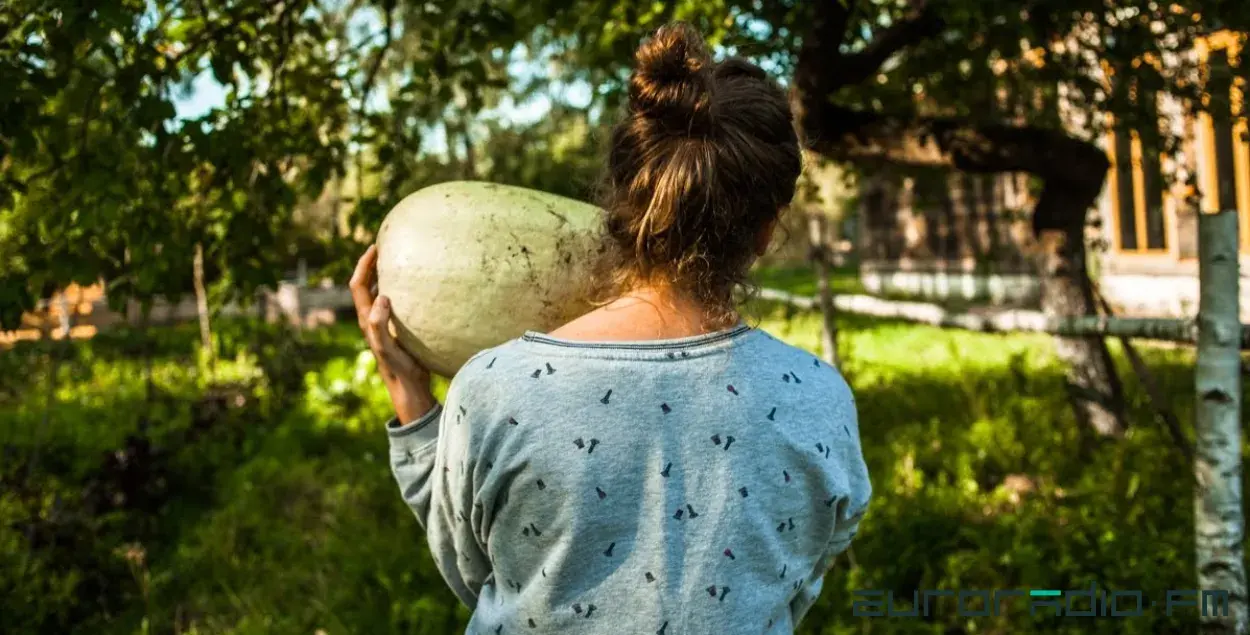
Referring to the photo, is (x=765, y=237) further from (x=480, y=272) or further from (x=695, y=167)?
(x=480, y=272)

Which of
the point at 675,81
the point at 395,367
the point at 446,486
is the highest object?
the point at 675,81

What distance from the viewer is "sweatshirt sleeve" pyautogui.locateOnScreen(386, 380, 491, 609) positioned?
1277mm

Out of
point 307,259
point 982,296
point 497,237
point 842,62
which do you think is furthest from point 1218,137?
point 307,259

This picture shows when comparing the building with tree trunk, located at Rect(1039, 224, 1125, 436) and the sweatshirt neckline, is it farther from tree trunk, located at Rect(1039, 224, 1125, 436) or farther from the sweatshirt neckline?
the sweatshirt neckline

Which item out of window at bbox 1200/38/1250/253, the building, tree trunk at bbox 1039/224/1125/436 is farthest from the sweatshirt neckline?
window at bbox 1200/38/1250/253

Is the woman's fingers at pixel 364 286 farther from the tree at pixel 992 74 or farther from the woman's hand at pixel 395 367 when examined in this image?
the tree at pixel 992 74

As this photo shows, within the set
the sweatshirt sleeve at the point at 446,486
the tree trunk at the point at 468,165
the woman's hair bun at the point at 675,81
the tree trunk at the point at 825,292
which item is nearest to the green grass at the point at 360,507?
the woman's hair bun at the point at 675,81

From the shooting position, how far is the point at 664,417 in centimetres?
123

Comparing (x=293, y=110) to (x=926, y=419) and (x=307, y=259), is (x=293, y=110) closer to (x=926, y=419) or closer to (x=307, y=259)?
(x=926, y=419)

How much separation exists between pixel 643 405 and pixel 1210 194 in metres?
10.3

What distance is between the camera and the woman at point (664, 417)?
1.22 m

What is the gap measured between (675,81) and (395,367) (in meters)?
0.71

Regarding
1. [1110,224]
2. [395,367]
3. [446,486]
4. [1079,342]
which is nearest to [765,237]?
[446,486]

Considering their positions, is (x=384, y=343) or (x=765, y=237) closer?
(x=765, y=237)
